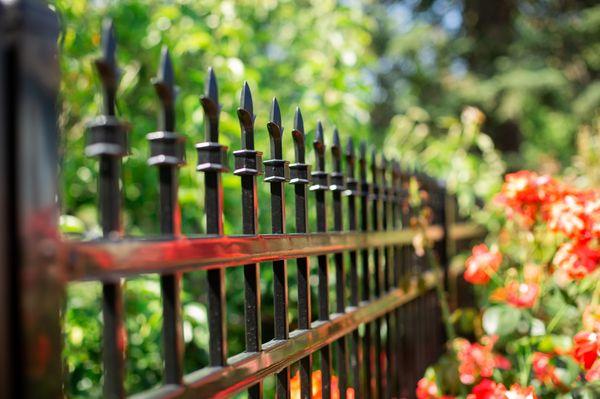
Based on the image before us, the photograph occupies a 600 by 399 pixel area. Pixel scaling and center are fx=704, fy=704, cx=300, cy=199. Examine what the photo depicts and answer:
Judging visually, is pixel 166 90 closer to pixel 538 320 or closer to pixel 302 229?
pixel 302 229

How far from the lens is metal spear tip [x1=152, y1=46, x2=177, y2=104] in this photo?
3.14 feet

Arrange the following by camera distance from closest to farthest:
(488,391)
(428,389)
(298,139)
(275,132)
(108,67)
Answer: (108,67), (275,132), (298,139), (488,391), (428,389)

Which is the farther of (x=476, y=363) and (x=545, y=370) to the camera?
(x=476, y=363)

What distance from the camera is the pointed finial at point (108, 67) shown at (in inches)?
33.0

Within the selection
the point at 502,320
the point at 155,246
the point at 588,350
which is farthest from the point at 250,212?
the point at 502,320

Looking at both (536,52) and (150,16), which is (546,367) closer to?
(150,16)

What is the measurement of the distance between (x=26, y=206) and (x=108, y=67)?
0.23 m

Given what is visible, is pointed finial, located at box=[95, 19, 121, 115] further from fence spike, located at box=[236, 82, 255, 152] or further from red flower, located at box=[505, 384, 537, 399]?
red flower, located at box=[505, 384, 537, 399]

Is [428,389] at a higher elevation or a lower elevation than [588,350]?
lower

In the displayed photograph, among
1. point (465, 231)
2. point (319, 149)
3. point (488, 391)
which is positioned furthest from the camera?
point (465, 231)

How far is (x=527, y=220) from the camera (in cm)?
264

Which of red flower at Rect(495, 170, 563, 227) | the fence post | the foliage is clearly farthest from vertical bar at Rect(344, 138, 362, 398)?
the foliage

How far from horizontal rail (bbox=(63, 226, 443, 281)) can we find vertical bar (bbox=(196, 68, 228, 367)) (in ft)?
0.09

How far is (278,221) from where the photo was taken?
55.6 inches
